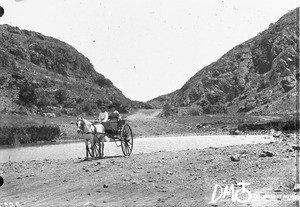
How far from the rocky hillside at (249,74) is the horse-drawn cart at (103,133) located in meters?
63.9

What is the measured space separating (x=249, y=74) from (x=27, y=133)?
3098 inches

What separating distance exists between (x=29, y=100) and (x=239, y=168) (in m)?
50.3

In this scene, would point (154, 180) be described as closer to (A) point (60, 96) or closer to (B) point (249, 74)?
(A) point (60, 96)

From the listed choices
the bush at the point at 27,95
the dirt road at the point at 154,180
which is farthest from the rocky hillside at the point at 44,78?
the dirt road at the point at 154,180

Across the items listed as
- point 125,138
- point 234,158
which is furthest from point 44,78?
point 234,158

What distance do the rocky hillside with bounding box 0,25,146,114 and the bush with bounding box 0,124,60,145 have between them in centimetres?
1221

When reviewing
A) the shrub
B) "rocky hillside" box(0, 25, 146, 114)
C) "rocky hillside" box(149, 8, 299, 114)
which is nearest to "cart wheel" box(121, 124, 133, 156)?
"rocky hillside" box(0, 25, 146, 114)

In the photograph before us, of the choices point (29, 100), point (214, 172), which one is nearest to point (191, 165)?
point (214, 172)

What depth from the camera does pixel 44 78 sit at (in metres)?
74.9

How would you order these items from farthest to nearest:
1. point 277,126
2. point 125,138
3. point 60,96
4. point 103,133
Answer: point 60,96
point 277,126
point 125,138
point 103,133

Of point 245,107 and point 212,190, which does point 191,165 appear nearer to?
point 212,190

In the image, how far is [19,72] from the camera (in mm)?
72375

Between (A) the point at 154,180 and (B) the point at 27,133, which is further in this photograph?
(B) the point at 27,133

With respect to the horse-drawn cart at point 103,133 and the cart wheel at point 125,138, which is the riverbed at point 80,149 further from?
the horse-drawn cart at point 103,133
